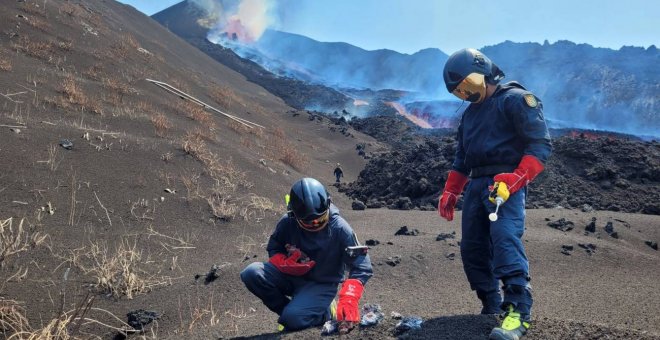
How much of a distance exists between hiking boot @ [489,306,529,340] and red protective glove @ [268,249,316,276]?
1315 mm

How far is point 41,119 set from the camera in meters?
8.06

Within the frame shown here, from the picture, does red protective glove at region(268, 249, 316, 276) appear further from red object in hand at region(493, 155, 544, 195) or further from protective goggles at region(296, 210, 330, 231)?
red object in hand at region(493, 155, 544, 195)

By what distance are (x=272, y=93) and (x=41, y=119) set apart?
3269cm

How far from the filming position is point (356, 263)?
3.27m

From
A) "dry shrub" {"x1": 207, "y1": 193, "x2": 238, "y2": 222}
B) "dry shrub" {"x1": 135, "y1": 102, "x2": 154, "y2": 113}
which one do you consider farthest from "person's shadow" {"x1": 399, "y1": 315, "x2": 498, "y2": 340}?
"dry shrub" {"x1": 135, "y1": 102, "x2": 154, "y2": 113}

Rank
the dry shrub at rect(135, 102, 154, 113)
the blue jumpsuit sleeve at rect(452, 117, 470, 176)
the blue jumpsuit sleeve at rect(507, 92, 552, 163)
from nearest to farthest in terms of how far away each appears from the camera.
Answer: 1. the blue jumpsuit sleeve at rect(507, 92, 552, 163)
2. the blue jumpsuit sleeve at rect(452, 117, 470, 176)
3. the dry shrub at rect(135, 102, 154, 113)

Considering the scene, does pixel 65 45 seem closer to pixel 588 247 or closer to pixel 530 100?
pixel 588 247

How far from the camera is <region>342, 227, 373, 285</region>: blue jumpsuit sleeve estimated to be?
127 inches

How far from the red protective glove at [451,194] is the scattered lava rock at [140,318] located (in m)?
2.49

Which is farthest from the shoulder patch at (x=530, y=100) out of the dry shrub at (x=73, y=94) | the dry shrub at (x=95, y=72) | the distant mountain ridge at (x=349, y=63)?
the distant mountain ridge at (x=349, y=63)

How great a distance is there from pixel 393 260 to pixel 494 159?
96.3 inches

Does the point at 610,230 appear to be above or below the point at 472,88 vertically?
below

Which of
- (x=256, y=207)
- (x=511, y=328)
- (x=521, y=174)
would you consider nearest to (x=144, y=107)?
(x=256, y=207)

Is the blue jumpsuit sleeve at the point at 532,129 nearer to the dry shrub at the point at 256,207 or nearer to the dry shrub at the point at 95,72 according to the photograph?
the dry shrub at the point at 256,207
